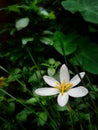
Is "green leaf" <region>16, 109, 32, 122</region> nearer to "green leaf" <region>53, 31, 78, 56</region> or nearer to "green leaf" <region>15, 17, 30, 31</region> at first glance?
"green leaf" <region>53, 31, 78, 56</region>

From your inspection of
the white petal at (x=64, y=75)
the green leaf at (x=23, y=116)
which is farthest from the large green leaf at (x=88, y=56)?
the white petal at (x=64, y=75)

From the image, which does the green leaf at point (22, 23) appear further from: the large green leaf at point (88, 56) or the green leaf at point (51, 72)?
the green leaf at point (51, 72)

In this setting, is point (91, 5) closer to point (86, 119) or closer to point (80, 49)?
point (80, 49)

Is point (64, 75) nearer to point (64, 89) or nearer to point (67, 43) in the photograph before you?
point (64, 89)

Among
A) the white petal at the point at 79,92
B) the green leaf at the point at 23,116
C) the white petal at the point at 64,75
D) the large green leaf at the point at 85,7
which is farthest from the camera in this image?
the large green leaf at the point at 85,7

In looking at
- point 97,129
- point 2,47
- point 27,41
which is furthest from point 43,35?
point 97,129

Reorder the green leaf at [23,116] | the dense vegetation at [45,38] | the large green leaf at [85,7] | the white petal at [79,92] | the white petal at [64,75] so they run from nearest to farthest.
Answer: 1. the white petal at [79,92]
2. the white petal at [64,75]
3. the green leaf at [23,116]
4. the dense vegetation at [45,38]
5. the large green leaf at [85,7]
